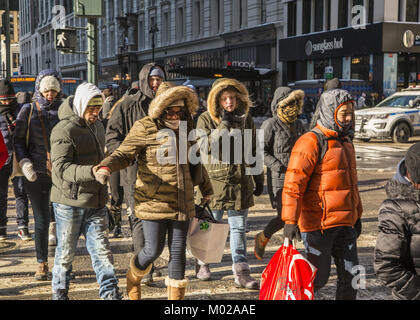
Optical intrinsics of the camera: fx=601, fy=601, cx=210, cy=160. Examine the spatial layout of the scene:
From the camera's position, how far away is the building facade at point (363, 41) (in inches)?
1268

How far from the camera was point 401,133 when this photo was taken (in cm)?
2089

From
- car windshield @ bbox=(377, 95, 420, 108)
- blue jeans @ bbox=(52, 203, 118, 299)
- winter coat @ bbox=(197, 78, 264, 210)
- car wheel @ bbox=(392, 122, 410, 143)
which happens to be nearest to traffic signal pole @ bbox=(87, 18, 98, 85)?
winter coat @ bbox=(197, 78, 264, 210)

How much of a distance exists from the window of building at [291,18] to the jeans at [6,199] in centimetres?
3423

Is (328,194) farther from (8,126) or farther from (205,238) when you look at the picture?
(8,126)

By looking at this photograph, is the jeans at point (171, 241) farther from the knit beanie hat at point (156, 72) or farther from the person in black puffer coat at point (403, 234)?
the person in black puffer coat at point (403, 234)

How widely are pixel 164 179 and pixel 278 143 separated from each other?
2.00m

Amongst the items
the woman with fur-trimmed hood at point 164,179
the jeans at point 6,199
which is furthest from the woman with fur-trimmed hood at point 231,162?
the jeans at point 6,199

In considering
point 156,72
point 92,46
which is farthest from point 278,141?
point 92,46

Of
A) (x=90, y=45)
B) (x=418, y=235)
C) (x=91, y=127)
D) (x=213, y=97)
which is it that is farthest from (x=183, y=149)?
(x=90, y=45)

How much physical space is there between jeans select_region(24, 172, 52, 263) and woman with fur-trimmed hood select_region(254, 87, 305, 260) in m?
2.14

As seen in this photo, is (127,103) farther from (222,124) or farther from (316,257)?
(316,257)
